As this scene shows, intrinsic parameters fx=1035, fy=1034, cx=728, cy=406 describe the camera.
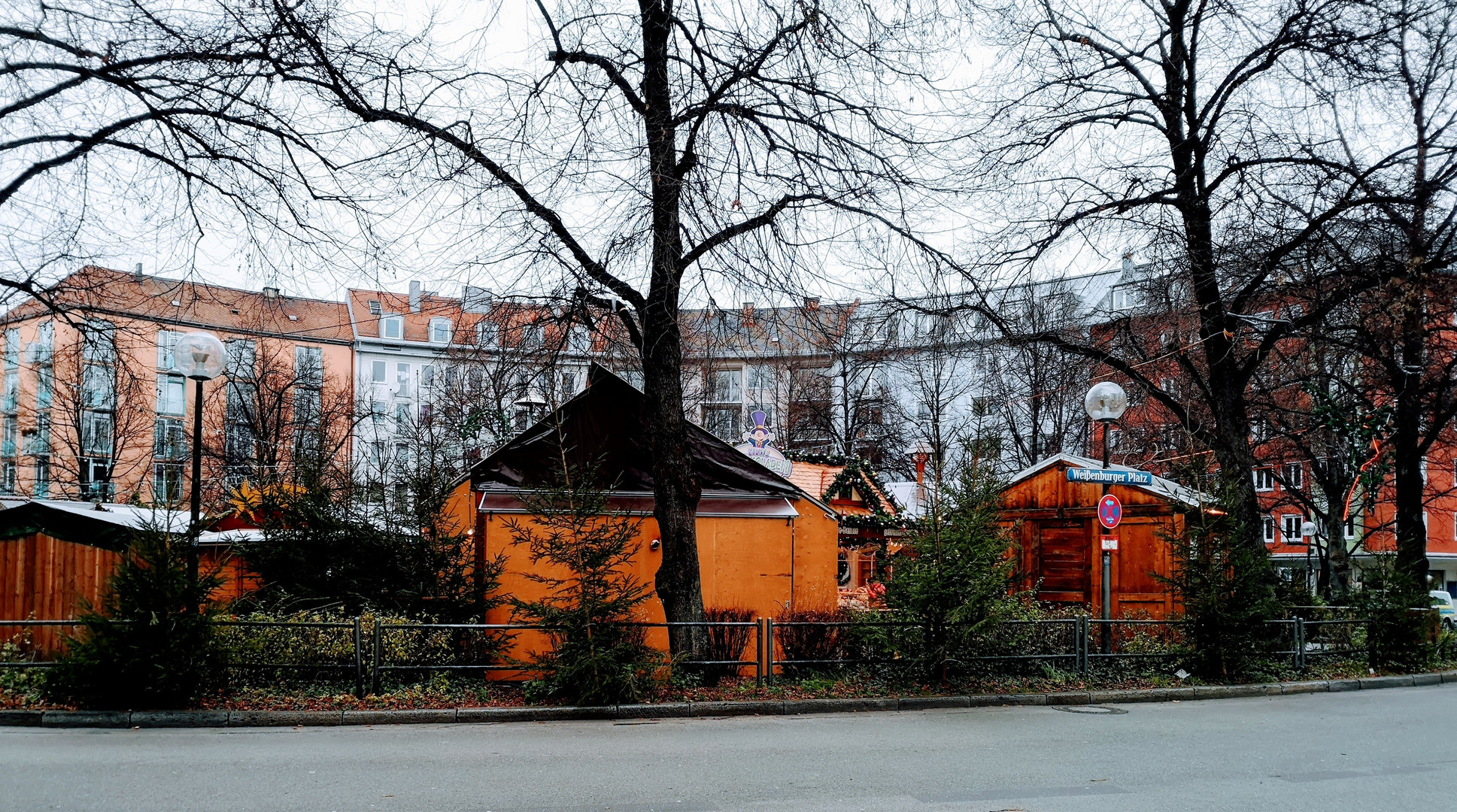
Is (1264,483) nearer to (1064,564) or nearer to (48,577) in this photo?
(1064,564)

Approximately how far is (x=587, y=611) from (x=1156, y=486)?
12.8 meters

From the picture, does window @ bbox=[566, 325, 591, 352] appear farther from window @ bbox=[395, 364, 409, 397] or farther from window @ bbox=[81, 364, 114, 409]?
window @ bbox=[395, 364, 409, 397]

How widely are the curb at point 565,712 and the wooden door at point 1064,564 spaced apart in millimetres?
5582

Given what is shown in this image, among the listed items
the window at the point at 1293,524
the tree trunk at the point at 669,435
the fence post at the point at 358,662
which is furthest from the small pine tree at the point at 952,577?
the window at the point at 1293,524

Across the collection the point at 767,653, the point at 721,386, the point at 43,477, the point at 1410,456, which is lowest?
the point at 767,653

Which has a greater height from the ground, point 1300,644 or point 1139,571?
point 1139,571

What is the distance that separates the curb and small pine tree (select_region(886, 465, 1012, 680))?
31.1 inches

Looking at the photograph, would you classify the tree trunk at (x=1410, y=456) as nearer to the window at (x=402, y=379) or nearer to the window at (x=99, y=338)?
the window at (x=99, y=338)

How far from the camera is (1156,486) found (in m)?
20.1

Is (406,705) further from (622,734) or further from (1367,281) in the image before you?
(1367,281)

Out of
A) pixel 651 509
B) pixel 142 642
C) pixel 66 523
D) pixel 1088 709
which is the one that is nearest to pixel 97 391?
pixel 66 523

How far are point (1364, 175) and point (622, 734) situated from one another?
14.1 meters

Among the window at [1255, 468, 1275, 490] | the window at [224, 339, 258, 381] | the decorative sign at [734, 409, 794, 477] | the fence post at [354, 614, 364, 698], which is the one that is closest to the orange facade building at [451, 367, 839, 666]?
the decorative sign at [734, 409, 794, 477]

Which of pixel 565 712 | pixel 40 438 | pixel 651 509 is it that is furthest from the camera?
pixel 40 438
